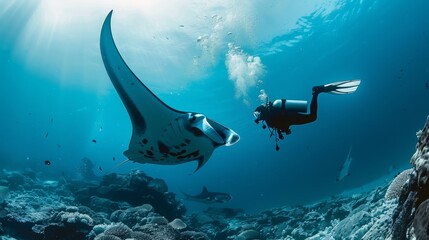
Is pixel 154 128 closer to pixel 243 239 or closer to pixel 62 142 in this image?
pixel 243 239

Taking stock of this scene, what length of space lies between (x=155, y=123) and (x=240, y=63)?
83.5 ft

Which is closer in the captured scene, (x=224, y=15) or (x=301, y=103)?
(x=301, y=103)

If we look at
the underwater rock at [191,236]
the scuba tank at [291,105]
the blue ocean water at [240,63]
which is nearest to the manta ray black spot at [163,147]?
the scuba tank at [291,105]

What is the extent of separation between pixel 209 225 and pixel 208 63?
17.7m

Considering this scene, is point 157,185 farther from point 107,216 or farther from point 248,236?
point 248,236

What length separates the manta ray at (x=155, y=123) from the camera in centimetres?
368

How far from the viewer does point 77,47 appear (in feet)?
82.8

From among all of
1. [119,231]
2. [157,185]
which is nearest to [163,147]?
[119,231]

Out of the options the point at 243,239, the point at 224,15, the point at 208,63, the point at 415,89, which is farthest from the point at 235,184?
the point at 243,239

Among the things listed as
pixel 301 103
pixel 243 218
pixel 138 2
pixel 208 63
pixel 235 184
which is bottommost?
pixel 301 103

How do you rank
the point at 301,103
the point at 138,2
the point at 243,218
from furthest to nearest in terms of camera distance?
the point at 138,2, the point at 243,218, the point at 301,103

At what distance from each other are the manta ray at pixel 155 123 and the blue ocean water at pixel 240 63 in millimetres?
17690

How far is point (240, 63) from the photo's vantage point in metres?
28.7

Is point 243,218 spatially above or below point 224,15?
below
